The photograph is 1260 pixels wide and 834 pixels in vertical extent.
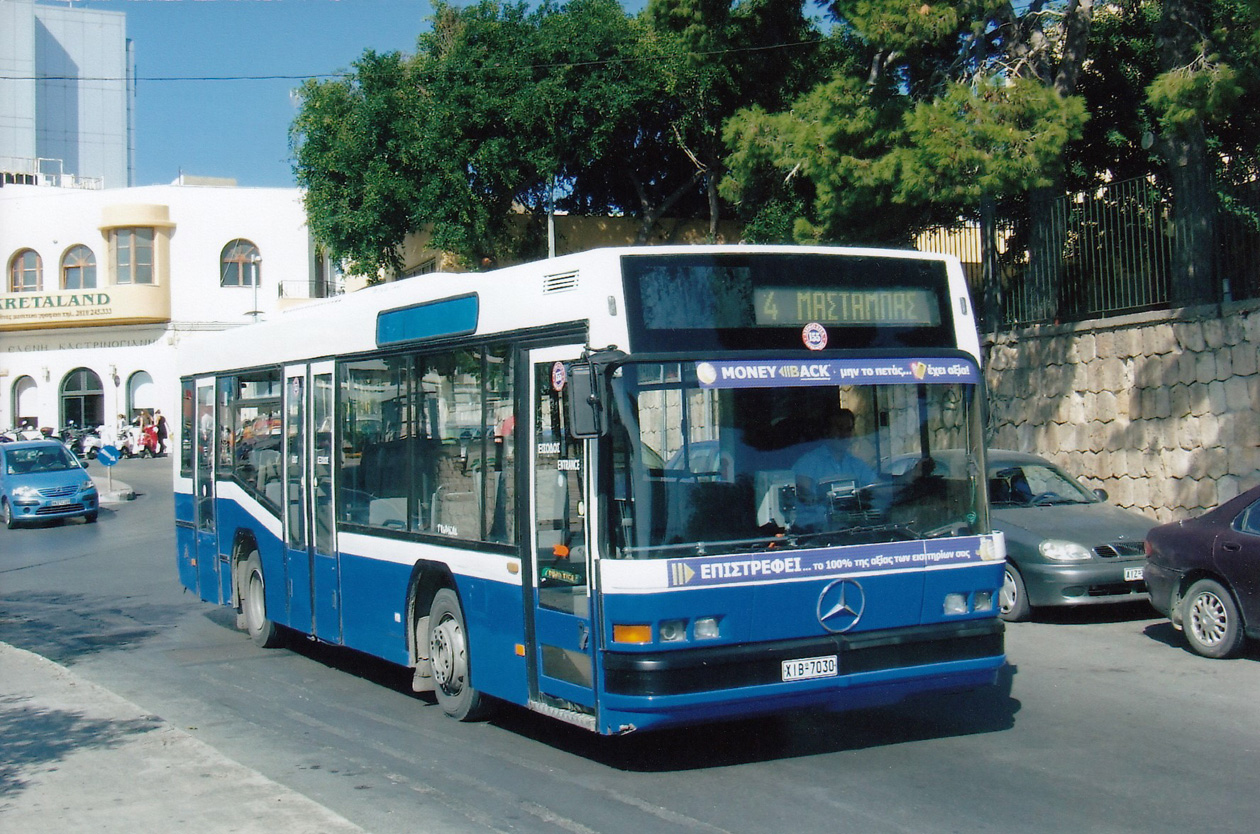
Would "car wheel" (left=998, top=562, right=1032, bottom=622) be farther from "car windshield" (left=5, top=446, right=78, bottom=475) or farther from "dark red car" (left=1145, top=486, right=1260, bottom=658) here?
"car windshield" (left=5, top=446, right=78, bottom=475)

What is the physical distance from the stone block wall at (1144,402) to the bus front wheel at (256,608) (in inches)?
398

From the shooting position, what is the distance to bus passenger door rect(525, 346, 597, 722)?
679cm

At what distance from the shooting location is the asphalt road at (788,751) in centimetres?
609

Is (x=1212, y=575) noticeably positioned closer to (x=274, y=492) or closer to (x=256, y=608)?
(x=274, y=492)

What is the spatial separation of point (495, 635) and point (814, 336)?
2.53 metres

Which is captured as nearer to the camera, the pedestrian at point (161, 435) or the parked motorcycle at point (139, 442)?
the parked motorcycle at point (139, 442)

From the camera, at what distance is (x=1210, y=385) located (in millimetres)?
14844

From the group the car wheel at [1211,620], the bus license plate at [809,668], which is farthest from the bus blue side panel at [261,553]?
the car wheel at [1211,620]

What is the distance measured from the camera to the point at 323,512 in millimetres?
10180

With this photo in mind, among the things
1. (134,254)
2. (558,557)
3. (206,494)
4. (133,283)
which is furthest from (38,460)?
(134,254)

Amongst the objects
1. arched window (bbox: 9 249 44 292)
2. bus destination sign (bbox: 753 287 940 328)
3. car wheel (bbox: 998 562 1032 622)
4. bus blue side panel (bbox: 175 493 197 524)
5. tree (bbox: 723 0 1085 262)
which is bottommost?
car wheel (bbox: 998 562 1032 622)

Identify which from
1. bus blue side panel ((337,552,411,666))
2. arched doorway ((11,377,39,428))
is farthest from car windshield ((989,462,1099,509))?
arched doorway ((11,377,39,428))

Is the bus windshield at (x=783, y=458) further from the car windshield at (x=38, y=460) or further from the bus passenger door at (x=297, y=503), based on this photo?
the car windshield at (x=38, y=460)

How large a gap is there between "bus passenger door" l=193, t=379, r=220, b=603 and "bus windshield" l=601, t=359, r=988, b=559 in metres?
7.23
